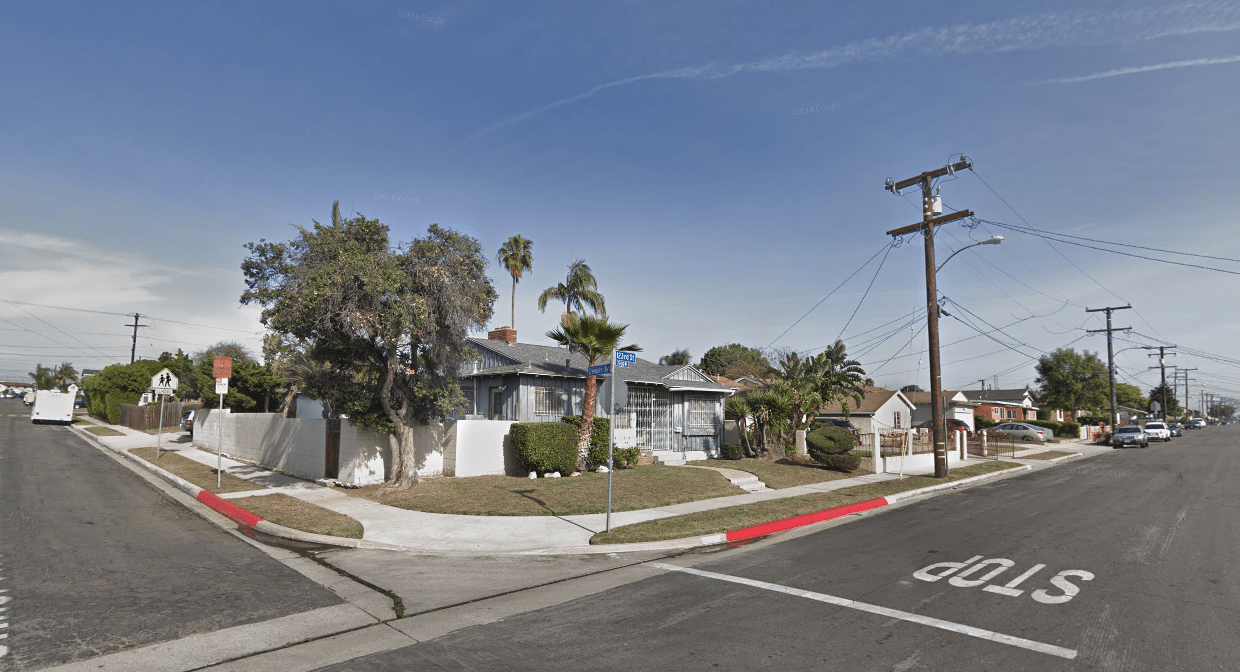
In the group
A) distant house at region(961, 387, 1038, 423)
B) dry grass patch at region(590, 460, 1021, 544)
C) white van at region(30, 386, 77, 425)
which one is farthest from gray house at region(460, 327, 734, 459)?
distant house at region(961, 387, 1038, 423)

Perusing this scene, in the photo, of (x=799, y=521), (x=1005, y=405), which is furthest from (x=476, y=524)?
(x=1005, y=405)

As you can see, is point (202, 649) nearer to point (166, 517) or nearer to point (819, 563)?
point (819, 563)

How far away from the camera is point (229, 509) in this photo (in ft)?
42.8

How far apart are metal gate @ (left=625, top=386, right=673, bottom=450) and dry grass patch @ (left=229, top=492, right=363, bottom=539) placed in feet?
37.8

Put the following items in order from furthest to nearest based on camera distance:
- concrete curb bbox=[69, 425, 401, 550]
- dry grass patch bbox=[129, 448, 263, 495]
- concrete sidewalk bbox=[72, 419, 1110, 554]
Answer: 1. dry grass patch bbox=[129, 448, 263, 495]
2. concrete curb bbox=[69, 425, 401, 550]
3. concrete sidewalk bbox=[72, 419, 1110, 554]

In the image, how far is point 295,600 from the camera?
7.10 metres

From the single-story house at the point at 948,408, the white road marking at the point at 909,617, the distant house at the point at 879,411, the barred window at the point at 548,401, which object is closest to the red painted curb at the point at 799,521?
the white road marking at the point at 909,617

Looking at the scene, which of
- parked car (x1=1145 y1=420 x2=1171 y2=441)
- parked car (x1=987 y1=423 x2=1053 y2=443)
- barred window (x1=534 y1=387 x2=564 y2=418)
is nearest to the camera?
barred window (x1=534 y1=387 x2=564 y2=418)

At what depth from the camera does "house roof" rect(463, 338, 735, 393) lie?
20.5 metres

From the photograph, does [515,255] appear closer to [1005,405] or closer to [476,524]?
[476,524]

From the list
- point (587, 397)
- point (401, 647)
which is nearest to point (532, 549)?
point (401, 647)

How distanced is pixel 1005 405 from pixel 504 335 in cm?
6773

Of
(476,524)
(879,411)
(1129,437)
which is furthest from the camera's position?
(1129,437)

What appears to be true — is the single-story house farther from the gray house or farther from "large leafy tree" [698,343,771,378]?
the gray house
